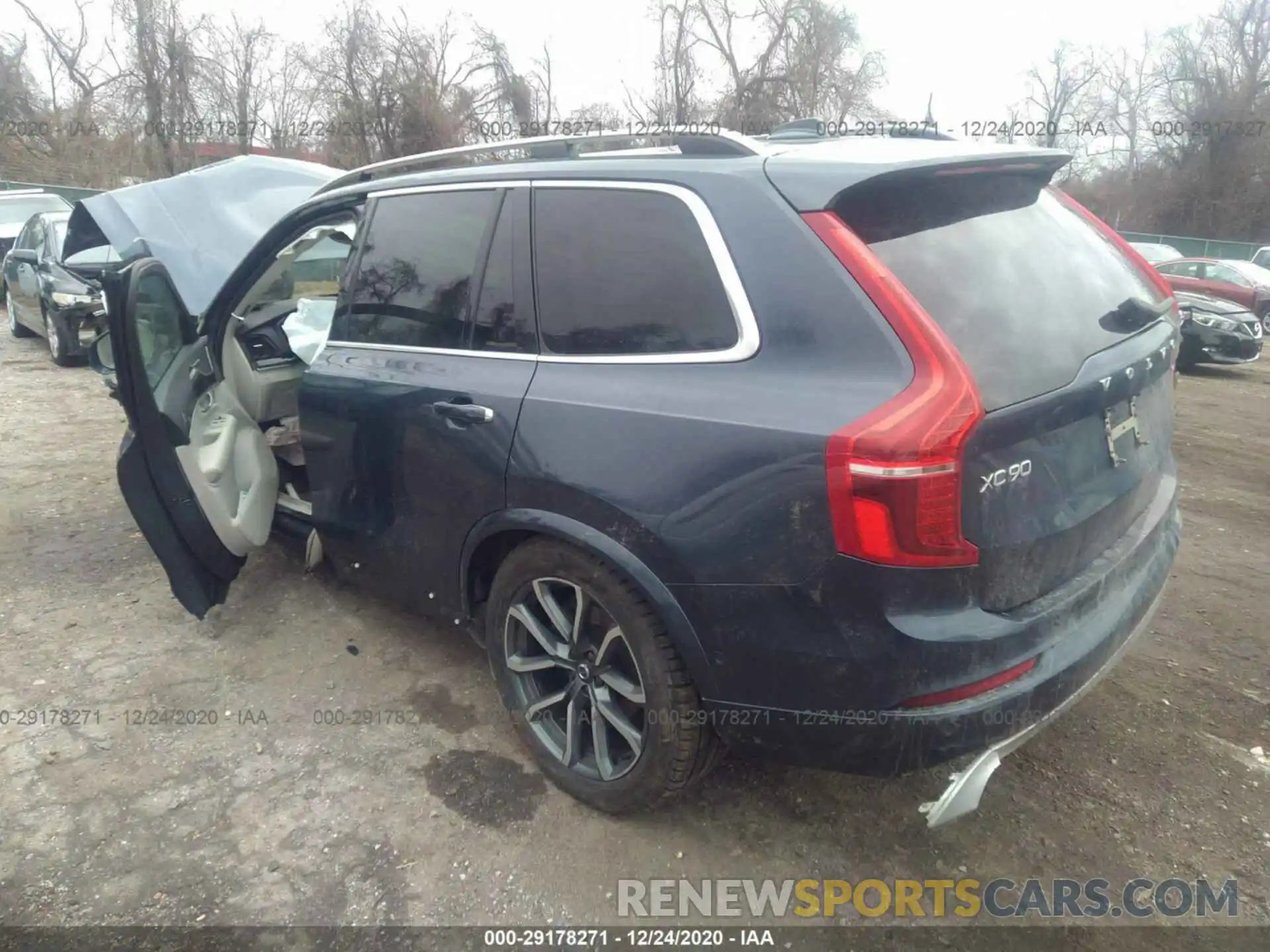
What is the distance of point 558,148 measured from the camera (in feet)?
9.29

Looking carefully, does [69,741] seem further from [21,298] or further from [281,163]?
[21,298]

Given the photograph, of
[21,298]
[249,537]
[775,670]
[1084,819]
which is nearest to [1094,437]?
[775,670]

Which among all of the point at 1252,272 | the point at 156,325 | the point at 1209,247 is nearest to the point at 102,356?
the point at 156,325

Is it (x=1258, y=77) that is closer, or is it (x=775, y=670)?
(x=775, y=670)

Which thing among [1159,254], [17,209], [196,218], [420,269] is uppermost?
[17,209]

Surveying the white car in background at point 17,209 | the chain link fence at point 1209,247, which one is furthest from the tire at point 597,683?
the chain link fence at point 1209,247

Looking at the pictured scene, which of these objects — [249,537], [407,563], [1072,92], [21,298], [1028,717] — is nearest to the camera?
[1028,717]

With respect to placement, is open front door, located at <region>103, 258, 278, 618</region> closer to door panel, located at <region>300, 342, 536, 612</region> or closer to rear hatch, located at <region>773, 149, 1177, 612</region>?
door panel, located at <region>300, 342, 536, 612</region>

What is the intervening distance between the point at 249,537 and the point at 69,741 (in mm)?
1034

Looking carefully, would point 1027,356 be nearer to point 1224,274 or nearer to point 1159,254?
point 1224,274

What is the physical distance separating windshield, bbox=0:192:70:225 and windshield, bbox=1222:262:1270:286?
2120 cm

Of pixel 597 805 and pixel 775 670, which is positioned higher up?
pixel 775 670

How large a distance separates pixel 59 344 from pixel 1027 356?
10152mm

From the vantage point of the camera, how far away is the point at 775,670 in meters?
2.12
